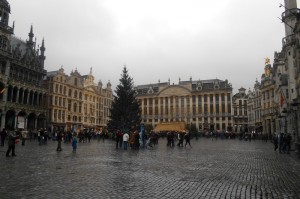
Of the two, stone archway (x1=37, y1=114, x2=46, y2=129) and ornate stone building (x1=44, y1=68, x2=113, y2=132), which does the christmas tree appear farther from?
stone archway (x1=37, y1=114, x2=46, y2=129)

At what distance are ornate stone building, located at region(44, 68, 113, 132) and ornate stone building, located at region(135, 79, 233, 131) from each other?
68.7 feet

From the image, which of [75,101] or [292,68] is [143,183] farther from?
[75,101]

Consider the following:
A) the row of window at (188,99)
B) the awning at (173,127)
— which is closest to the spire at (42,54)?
the awning at (173,127)

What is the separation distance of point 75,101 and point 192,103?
45.3m

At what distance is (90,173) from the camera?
11.1 m

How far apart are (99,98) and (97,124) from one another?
8.77 m

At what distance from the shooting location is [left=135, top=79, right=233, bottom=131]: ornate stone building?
93.5 metres

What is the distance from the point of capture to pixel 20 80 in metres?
51.1

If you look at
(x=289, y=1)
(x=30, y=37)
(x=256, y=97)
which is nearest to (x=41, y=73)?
(x=30, y=37)

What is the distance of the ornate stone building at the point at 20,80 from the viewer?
46656 mm

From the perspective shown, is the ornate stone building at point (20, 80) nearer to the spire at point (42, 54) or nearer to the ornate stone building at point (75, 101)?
the spire at point (42, 54)

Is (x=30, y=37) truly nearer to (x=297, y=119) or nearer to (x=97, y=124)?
(x=97, y=124)

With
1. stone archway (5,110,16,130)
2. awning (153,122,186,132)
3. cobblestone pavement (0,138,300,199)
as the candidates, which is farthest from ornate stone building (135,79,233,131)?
cobblestone pavement (0,138,300,199)

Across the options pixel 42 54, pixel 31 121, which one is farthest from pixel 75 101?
pixel 31 121
